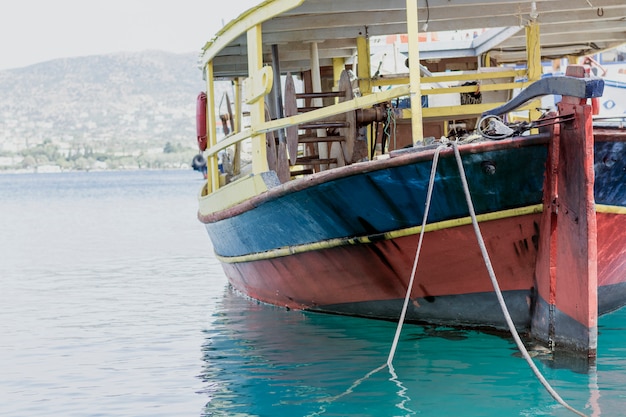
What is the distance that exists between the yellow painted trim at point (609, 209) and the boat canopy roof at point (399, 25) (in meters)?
2.42

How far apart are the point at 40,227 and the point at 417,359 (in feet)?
81.4

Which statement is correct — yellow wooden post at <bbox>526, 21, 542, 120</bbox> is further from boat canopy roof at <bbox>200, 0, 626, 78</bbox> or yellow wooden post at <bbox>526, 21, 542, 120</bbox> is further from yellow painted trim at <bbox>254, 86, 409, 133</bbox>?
yellow painted trim at <bbox>254, 86, 409, 133</bbox>

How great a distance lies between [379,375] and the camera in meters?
7.22

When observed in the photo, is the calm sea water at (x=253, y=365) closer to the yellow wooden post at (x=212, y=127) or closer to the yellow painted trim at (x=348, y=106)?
the yellow wooden post at (x=212, y=127)

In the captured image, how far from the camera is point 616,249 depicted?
304 inches

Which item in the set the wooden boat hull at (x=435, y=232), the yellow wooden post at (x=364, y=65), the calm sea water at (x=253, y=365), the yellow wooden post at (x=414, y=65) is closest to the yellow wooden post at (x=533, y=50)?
the yellow wooden post at (x=364, y=65)

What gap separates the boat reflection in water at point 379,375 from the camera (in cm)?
648

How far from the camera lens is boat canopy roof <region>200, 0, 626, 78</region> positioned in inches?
350

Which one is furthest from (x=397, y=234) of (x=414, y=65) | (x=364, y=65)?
(x=364, y=65)

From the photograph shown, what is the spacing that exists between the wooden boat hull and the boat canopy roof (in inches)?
61.6

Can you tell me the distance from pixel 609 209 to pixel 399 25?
3727 mm

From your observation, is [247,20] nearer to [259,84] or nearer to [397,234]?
[259,84]

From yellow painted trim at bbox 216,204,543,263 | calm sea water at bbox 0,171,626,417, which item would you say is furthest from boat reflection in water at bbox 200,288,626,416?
yellow painted trim at bbox 216,204,543,263

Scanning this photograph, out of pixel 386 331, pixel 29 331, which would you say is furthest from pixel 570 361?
pixel 29 331
